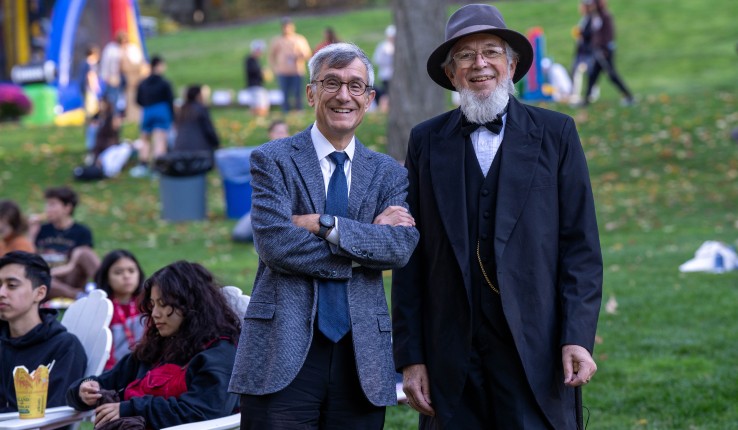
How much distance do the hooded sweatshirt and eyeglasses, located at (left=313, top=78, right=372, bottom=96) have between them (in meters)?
2.69

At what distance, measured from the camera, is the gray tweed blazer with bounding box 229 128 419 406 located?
364cm

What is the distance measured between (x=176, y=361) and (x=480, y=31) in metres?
2.06

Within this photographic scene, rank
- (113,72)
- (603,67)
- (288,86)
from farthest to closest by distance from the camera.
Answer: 1. (288,86)
2. (113,72)
3. (603,67)

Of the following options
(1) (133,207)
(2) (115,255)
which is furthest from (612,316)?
(1) (133,207)

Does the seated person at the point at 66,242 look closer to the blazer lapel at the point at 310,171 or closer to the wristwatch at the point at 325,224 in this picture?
the blazer lapel at the point at 310,171

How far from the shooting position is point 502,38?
4004mm

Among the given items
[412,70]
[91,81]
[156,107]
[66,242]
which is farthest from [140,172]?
[66,242]

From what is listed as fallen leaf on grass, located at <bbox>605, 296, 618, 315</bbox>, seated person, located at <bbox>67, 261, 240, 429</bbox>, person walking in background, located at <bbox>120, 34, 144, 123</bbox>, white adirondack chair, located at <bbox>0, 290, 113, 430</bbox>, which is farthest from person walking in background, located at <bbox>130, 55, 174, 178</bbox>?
seated person, located at <bbox>67, 261, 240, 429</bbox>

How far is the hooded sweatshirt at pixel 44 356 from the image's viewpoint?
580 cm

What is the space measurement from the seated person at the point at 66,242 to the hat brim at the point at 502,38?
21.3 feet

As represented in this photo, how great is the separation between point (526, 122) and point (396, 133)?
32.0 feet

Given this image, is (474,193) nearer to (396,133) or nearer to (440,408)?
(440,408)

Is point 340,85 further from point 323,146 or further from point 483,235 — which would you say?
point 483,235

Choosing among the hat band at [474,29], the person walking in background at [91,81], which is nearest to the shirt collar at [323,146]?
the hat band at [474,29]
